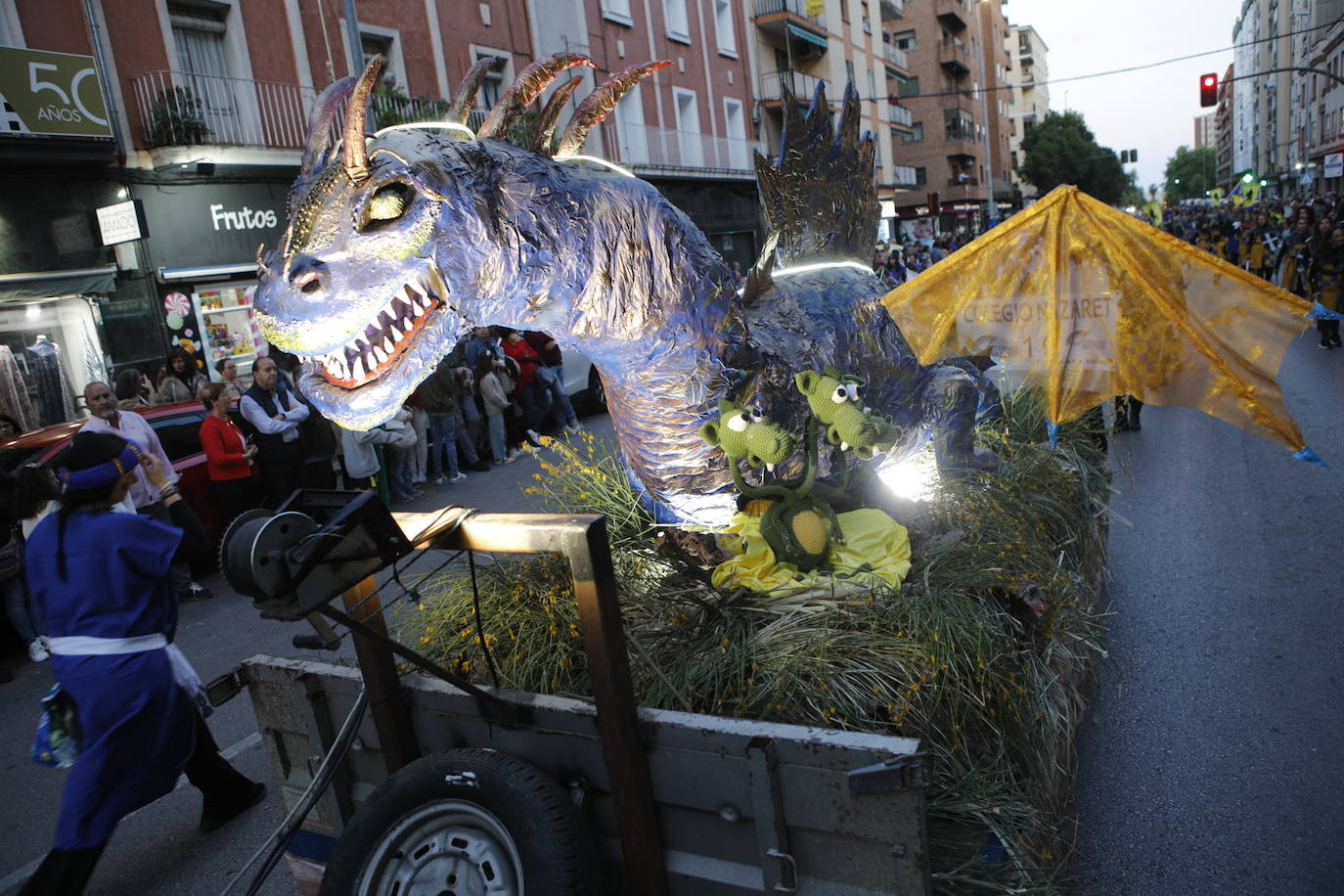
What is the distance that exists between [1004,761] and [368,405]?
79.4 inches

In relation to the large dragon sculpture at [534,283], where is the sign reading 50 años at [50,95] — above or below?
above

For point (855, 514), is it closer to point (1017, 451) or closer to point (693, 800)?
point (693, 800)

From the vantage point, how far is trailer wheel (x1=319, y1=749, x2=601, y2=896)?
6.15 feet

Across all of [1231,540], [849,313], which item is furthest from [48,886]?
[1231,540]

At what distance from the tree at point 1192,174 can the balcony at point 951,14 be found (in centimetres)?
9307

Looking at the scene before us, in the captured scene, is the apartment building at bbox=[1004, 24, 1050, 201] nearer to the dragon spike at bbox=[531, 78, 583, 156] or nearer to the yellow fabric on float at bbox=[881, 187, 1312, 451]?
the yellow fabric on float at bbox=[881, 187, 1312, 451]

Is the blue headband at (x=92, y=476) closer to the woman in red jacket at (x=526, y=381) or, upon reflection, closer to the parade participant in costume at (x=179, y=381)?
the parade participant in costume at (x=179, y=381)

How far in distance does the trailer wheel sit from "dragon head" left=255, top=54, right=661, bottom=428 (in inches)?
37.9

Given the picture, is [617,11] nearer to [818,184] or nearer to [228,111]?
[228,111]

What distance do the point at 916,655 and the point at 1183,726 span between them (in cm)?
169

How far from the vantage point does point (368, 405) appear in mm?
2404

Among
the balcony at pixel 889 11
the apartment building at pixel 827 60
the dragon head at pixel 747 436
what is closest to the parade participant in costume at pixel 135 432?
the dragon head at pixel 747 436

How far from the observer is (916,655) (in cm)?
252

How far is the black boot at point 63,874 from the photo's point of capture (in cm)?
267
